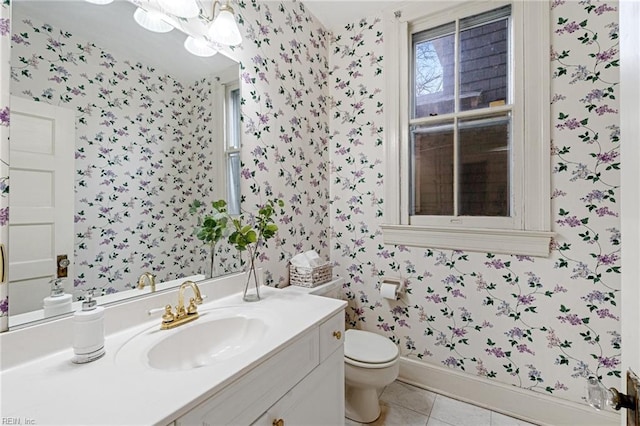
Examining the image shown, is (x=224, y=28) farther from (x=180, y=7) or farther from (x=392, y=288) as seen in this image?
(x=392, y=288)

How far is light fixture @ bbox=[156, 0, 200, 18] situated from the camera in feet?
3.67

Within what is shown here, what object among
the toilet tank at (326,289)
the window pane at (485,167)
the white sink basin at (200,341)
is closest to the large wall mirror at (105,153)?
the white sink basin at (200,341)

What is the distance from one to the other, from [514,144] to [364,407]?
65.6 inches

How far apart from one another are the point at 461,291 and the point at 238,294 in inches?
50.7

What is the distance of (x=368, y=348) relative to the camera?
5.32ft

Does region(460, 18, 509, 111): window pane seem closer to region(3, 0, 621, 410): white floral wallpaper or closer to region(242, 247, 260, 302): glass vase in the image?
region(3, 0, 621, 410): white floral wallpaper

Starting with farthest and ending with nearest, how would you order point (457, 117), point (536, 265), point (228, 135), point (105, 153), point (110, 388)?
point (457, 117) < point (536, 265) < point (228, 135) < point (105, 153) < point (110, 388)

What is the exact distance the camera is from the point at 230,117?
4.75 feet

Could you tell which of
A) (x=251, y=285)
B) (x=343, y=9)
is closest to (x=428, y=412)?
(x=251, y=285)

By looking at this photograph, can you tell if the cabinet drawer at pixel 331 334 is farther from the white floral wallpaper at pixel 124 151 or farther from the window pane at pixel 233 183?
the window pane at pixel 233 183

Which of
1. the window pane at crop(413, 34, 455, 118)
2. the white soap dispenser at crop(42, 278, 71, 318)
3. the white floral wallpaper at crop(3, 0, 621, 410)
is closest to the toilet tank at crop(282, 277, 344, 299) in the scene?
the white floral wallpaper at crop(3, 0, 621, 410)

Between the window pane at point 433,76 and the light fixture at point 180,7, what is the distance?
1.37m

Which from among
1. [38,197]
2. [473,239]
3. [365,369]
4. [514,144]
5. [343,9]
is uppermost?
[343,9]

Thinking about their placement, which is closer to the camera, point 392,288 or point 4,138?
point 4,138
